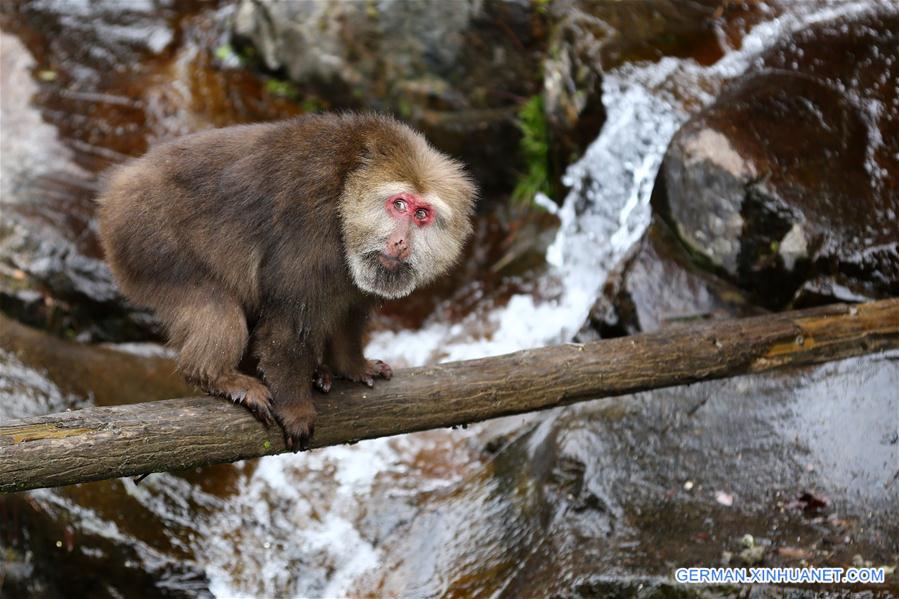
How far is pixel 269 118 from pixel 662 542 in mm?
6576

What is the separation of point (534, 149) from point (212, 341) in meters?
5.48

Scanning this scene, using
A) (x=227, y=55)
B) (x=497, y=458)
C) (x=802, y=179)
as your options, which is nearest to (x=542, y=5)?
(x=227, y=55)

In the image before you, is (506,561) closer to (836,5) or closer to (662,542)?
(662,542)

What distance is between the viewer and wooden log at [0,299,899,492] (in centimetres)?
384

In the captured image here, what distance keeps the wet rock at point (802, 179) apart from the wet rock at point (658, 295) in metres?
0.13

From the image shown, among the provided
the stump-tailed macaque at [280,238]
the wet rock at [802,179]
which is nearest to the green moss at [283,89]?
the wet rock at [802,179]

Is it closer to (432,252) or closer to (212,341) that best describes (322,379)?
(212,341)

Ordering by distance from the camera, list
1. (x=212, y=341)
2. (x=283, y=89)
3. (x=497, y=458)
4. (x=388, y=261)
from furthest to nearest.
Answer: (x=283, y=89) < (x=497, y=458) < (x=212, y=341) < (x=388, y=261)

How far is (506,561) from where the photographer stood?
17.9 feet

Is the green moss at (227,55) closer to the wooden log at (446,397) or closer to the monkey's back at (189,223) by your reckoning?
the monkey's back at (189,223)

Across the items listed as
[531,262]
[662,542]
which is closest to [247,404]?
[662,542]

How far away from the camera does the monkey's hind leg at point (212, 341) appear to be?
14.7ft

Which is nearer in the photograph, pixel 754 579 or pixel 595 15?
pixel 754 579

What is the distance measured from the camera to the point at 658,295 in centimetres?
654
